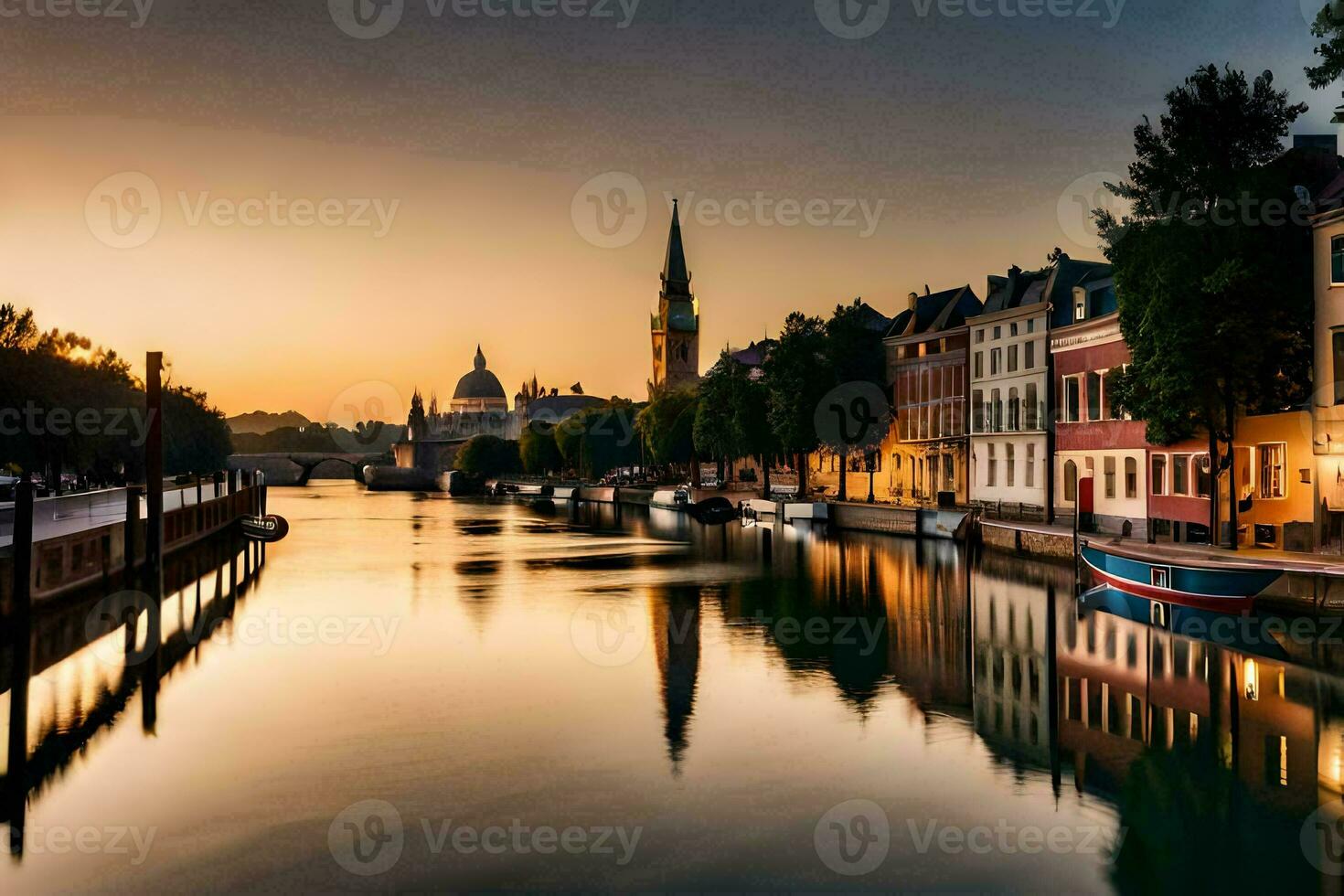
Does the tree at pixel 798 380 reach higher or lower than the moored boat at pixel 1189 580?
higher

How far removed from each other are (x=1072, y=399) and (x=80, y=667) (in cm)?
4487

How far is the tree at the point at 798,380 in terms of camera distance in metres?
79.4

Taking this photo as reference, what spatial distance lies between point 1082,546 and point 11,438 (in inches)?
2167

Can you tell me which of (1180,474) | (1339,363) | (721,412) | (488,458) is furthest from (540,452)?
(1339,363)

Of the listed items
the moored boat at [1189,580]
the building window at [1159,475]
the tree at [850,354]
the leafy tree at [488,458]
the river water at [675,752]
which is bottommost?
the river water at [675,752]

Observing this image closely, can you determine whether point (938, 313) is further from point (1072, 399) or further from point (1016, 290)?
point (1072, 399)

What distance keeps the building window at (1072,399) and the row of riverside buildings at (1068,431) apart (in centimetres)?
9

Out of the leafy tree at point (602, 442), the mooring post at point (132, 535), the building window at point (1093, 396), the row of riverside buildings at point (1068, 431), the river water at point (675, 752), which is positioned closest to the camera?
the river water at point (675, 752)

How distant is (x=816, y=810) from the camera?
1755cm

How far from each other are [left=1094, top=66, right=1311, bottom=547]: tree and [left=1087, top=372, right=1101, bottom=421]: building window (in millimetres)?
14765

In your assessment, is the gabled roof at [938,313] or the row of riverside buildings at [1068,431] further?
the gabled roof at [938,313]

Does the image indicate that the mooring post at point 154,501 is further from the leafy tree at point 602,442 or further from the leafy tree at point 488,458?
the leafy tree at point 488,458

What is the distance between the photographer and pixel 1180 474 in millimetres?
44844

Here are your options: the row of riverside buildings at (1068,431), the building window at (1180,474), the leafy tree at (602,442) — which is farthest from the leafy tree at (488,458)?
the building window at (1180,474)
